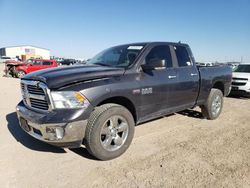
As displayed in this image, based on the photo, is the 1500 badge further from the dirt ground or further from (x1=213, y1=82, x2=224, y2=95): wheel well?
(x1=213, y1=82, x2=224, y2=95): wheel well

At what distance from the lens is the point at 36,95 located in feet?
11.0

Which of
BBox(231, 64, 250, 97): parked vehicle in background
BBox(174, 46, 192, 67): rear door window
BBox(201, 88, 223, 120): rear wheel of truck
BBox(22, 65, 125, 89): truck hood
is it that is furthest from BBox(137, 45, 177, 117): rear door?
BBox(231, 64, 250, 97): parked vehicle in background

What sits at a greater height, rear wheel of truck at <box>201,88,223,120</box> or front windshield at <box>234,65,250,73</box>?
→ front windshield at <box>234,65,250,73</box>

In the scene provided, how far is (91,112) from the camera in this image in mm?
3258

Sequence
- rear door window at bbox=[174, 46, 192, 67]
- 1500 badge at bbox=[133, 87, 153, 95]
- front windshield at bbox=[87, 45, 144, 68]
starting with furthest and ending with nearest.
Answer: rear door window at bbox=[174, 46, 192, 67]
front windshield at bbox=[87, 45, 144, 68]
1500 badge at bbox=[133, 87, 153, 95]

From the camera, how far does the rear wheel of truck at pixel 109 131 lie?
325cm

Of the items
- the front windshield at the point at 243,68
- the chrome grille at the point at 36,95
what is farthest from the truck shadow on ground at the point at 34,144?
the front windshield at the point at 243,68

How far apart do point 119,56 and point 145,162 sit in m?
2.18

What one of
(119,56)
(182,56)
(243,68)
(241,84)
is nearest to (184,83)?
(182,56)

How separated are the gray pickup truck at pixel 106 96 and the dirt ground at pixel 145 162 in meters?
0.38

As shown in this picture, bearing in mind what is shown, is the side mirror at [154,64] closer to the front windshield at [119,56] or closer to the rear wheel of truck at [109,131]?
the front windshield at [119,56]

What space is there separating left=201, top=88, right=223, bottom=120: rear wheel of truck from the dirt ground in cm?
88

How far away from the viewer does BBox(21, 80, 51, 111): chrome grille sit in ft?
10.3

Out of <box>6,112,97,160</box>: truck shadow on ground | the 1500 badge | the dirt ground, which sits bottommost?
the dirt ground
